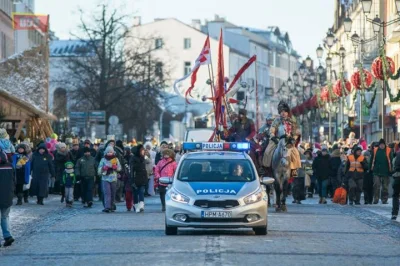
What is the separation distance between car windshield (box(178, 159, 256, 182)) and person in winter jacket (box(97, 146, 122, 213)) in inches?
363

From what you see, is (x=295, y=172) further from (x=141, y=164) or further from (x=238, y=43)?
(x=238, y=43)

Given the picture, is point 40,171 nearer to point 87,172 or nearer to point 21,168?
point 21,168

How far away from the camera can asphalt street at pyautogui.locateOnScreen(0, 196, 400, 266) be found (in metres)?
19.5

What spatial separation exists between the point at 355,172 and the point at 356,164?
23cm

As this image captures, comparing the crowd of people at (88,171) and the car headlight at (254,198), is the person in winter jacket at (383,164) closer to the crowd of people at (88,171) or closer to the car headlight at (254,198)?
the crowd of people at (88,171)

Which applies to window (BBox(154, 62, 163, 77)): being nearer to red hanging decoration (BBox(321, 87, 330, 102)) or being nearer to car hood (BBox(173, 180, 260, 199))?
red hanging decoration (BBox(321, 87, 330, 102))

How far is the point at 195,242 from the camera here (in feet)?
72.7

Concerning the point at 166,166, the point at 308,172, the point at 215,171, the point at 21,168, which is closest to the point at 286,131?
the point at 166,166

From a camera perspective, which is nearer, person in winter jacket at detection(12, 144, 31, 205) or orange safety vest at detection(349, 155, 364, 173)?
person in winter jacket at detection(12, 144, 31, 205)

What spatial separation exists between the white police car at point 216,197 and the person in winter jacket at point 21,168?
13.1 meters

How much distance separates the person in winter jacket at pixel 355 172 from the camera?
40688 mm

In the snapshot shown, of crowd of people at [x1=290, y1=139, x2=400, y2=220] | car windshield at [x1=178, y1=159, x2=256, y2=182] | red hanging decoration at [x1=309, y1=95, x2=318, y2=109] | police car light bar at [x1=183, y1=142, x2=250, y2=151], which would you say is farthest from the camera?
red hanging decoration at [x1=309, y1=95, x2=318, y2=109]

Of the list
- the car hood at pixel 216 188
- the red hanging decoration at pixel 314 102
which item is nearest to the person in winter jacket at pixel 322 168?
the car hood at pixel 216 188

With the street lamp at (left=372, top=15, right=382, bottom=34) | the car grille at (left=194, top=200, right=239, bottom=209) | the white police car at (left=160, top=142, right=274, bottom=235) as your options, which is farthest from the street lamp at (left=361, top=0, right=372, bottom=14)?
the car grille at (left=194, top=200, right=239, bottom=209)
